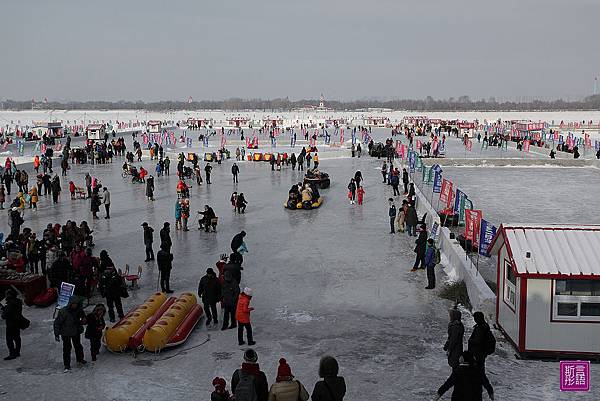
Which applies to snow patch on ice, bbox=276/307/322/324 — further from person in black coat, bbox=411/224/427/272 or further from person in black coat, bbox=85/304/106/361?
person in black coat, bbox=411/224/427/272

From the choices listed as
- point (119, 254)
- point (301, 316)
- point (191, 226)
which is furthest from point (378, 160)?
point (301, 316)

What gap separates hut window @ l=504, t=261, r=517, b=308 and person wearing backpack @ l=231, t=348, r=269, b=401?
455 cm

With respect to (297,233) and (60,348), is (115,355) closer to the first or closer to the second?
(60,348)

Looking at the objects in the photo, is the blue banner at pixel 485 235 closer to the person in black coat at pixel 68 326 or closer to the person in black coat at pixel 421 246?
the person in black coat at pixel 421 246

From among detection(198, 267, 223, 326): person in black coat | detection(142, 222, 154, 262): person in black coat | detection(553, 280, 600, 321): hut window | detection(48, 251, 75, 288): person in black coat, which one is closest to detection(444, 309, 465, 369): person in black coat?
detection(553, 280, 600, 321): hut window

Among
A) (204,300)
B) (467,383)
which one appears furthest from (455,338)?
(204,300)

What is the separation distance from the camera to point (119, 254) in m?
16.2

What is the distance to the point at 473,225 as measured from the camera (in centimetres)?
1484

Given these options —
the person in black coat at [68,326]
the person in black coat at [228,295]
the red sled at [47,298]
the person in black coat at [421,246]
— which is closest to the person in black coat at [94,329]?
the person in black coat at [68,326]

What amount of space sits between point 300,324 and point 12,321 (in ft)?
14.5

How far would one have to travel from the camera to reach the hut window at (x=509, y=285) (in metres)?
9.52

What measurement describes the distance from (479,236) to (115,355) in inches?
326

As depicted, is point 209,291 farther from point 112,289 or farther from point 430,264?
point 430,264

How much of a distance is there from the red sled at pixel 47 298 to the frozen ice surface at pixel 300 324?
1.05 ft
